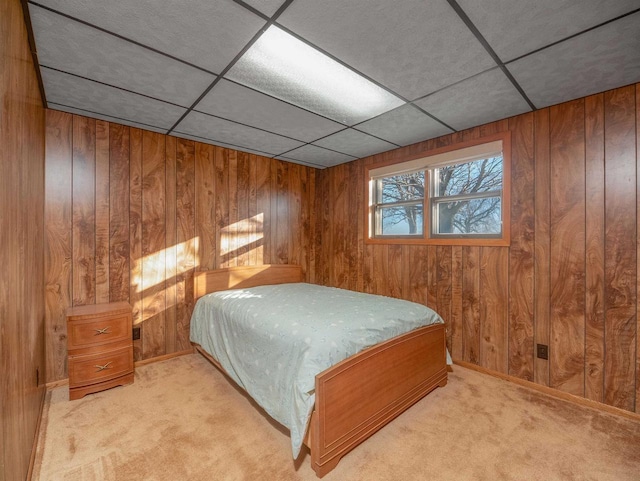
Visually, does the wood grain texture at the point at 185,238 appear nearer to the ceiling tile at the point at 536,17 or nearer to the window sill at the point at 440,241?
the window sill at the point at 440,241

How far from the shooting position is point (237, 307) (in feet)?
8.34

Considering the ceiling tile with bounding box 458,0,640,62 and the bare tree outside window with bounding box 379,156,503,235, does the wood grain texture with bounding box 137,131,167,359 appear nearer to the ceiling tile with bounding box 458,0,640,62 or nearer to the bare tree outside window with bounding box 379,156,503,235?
the bare tree outside window with bounding box 379,156,503,235

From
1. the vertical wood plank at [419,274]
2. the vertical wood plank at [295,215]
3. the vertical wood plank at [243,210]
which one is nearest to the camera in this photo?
the vertical wood plank at [419,274]

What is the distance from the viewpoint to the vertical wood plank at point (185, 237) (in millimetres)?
3180

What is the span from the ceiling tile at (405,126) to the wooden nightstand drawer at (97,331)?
2.77 m

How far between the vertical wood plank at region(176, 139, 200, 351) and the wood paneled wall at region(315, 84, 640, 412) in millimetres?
2600

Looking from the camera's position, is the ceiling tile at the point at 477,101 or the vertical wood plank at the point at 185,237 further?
the vertical wood plank at the point at 185,237

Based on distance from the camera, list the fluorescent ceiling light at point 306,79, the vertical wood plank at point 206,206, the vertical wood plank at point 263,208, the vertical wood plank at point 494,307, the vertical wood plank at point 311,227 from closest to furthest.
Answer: the fluorescent ceiling light at point 306,79 < the vertical wood plank at point 494,307 < the vertical wood plank at point 206,206 < the vertical wood plank at point 263,208 < the vertical wood plank at point 311,227

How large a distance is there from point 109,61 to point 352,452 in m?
2.81

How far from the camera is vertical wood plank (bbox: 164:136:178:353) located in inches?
122

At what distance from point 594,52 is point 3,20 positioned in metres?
2.85

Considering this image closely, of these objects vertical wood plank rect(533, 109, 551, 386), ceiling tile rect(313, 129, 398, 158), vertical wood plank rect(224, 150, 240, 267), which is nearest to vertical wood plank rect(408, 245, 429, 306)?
vertical wood plank rect(533, 109, 551, 386)

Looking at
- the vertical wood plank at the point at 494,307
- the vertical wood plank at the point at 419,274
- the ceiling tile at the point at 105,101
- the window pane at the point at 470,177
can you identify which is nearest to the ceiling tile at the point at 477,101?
the window pane at the point at 470,177

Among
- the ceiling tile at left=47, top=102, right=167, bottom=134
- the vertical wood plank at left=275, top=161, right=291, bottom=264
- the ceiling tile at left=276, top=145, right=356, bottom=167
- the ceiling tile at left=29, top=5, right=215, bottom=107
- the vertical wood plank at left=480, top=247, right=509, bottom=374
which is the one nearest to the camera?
Result: the ceiling tile at left=29, top=5, right=215, bottom=107
